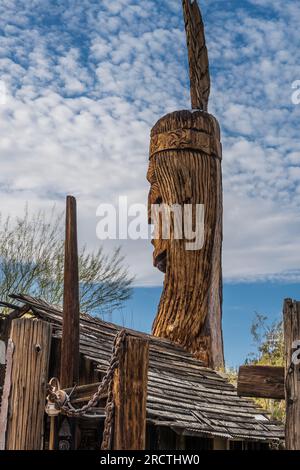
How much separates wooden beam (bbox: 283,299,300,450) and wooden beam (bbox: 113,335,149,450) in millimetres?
1068

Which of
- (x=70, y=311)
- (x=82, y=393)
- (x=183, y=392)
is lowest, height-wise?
(x=82, y=393)

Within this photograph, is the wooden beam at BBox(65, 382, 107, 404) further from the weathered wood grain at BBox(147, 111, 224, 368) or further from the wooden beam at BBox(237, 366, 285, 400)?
the weathered wood grain at BBox(147, 111, 224, 368)

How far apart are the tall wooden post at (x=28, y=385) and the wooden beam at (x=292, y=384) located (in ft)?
7.41

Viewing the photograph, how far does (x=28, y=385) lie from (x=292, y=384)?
7.86ft

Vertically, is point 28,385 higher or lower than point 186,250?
lower

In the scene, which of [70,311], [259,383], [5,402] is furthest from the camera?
[70,311]

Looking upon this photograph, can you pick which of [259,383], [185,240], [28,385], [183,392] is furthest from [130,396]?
[185,240]

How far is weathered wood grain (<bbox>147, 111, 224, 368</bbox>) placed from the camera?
11.0 m

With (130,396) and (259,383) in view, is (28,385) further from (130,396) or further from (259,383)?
(259,383)

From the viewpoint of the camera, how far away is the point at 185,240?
1113 centimetres

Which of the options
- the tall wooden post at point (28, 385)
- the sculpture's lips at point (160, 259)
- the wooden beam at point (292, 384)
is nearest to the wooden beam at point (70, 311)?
the tall wooden post at point (28, 385)

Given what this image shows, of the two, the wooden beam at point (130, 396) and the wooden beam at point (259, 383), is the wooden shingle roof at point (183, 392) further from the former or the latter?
the wooden beam at point (259, 383)

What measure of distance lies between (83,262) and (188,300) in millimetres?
9614
